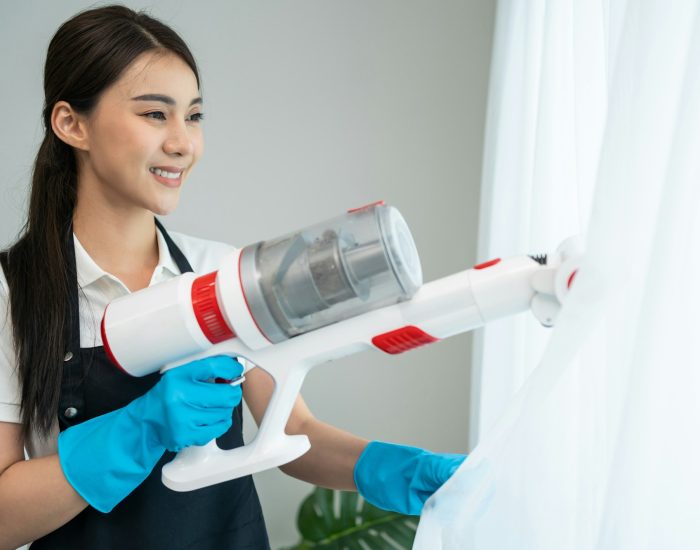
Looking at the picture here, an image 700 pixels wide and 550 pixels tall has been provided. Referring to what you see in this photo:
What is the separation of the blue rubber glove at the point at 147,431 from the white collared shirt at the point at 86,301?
0.36ft

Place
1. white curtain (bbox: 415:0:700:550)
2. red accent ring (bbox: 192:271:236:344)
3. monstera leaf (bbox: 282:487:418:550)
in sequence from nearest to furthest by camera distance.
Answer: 1. white curtain (bbox: 415:0:700:550)
2. red accent ring (bbox: 192:271:236:344)
3. monstera leaf (bbox: 282:487:418:550)

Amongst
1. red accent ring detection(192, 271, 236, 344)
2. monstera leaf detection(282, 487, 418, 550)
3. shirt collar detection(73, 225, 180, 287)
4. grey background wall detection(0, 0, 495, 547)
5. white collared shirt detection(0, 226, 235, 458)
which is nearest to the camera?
red accent ring detection(192, 271, 236, 344)

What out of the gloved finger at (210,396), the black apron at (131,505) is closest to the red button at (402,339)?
the gloved finger at (210,396)

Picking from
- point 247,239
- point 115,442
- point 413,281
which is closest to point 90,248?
point 115,442

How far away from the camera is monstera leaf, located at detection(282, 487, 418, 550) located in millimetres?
1874

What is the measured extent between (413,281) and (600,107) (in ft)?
1.45

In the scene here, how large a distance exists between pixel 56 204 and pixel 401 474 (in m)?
0.74

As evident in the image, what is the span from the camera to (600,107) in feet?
3.55

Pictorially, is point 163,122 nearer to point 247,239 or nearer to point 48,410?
point 48,410

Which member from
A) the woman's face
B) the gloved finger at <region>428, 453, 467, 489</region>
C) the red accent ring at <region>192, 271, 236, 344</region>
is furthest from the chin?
the gloved finger at <region>428, 453, 467, 489</region>

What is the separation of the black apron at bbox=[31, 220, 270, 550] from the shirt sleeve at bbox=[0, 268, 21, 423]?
7cm

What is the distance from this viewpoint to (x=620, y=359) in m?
0.83

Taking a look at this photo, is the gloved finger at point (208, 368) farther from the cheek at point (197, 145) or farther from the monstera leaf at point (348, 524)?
the monstera leaf at point (348, 524)

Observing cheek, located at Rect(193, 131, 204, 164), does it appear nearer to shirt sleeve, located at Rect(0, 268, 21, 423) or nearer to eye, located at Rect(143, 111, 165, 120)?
eye, located at Rect(143, 111, 165, 120)
